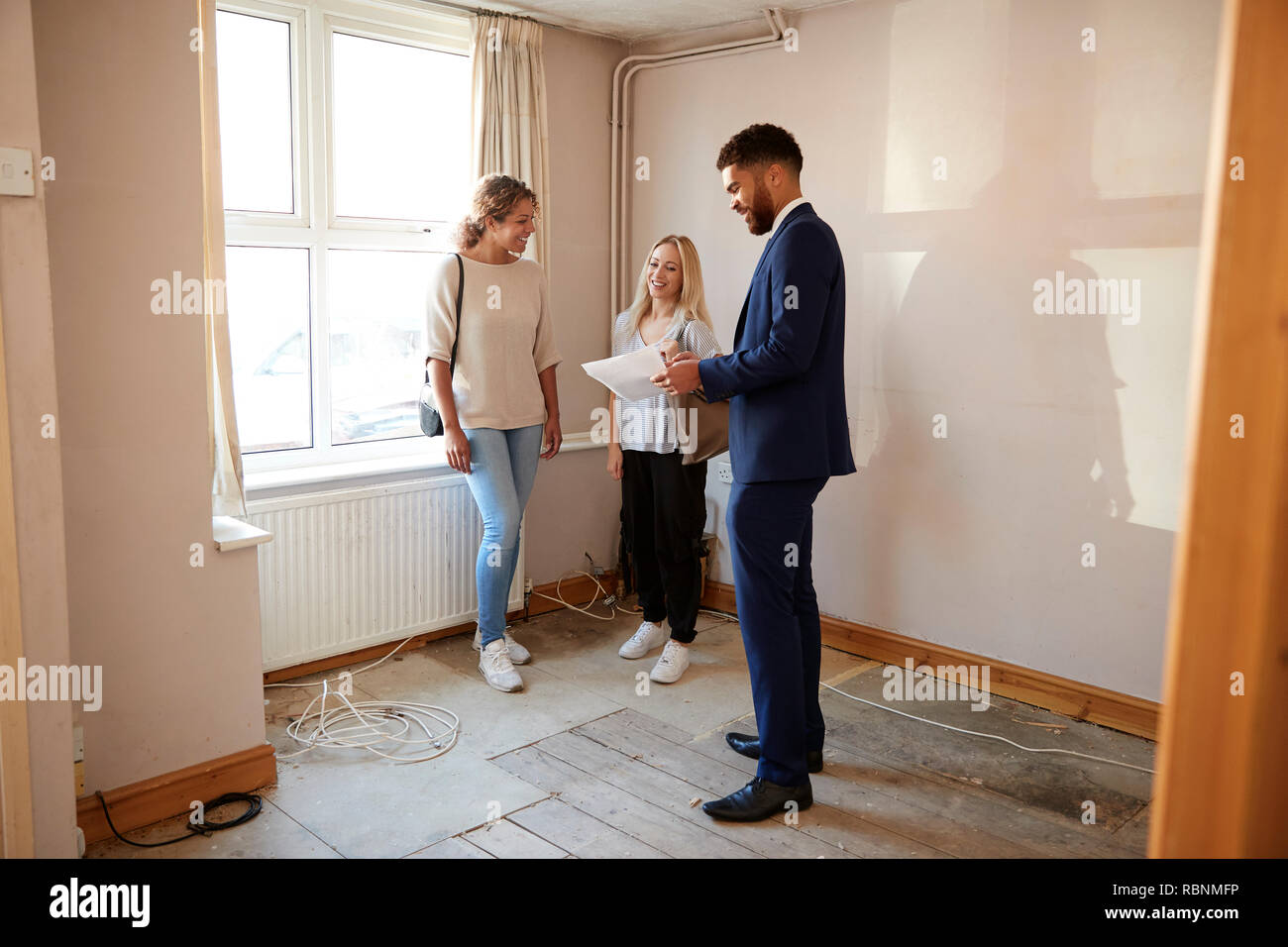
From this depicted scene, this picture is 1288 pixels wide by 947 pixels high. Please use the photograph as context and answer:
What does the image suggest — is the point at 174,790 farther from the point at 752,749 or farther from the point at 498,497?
the point at 752,749

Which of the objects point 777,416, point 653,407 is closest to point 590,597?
point 653,407

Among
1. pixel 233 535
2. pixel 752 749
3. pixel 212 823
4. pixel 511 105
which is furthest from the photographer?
pixel 511 105

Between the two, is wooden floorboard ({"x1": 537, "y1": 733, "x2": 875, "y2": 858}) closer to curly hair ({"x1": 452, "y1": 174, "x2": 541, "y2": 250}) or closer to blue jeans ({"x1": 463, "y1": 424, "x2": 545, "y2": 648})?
blue jeans ({"x1": 463, "y1": 424, "x2": 545, "y2": 648})

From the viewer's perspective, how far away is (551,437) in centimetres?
375

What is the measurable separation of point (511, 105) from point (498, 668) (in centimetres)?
212

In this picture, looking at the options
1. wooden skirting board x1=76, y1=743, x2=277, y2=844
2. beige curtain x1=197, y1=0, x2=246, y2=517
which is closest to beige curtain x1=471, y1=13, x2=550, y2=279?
beige curtain x1=197, y1=0, x2=246, y2=517

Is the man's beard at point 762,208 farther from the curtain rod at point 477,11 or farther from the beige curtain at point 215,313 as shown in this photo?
the curtain rod at point 477,11

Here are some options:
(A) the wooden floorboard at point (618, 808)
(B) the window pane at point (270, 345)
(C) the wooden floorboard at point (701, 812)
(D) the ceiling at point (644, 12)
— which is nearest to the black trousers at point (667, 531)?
(C) the wooden floorboard at point (701, 812)

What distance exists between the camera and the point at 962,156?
11.3 ft

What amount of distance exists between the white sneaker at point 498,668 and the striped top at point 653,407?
0.85 metres

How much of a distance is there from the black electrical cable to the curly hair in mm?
1883

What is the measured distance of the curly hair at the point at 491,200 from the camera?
335cm

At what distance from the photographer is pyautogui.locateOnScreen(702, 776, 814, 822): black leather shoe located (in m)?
2.57
